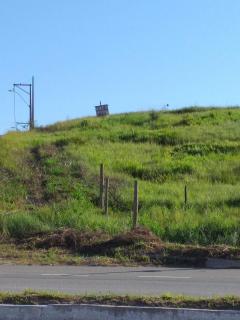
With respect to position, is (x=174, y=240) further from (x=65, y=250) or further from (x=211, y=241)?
(x=65, y=250)

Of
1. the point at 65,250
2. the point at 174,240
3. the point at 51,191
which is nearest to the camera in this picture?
the point at 65,250

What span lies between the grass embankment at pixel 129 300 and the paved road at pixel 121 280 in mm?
2049

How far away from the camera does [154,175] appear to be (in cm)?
3048

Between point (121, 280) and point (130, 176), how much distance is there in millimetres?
17426

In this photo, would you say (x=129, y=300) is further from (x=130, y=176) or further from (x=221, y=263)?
(x=130, y=176)

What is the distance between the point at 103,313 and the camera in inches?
308

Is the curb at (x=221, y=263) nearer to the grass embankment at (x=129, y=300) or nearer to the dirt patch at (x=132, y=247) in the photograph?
the dirt patch at (x=132, y=247)

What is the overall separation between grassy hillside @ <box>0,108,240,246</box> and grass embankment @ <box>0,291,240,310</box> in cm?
1010

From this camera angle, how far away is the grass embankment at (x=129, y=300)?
328 inches

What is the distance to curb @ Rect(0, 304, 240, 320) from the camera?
7605 millimetres

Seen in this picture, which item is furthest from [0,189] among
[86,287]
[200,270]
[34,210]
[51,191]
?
[86,287]

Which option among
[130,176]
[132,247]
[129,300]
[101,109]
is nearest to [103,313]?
[129,300]

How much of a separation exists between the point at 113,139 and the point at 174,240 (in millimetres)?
21178

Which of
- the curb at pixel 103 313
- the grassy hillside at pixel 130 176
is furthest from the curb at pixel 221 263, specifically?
the curb at pixel 103 313
